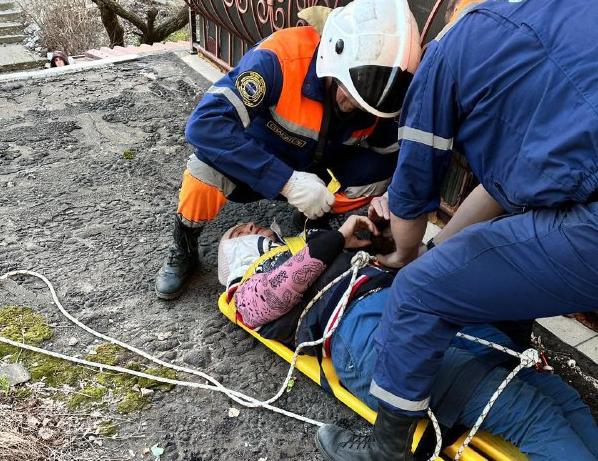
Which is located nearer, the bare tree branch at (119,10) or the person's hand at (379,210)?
the person's hand at (379,210)

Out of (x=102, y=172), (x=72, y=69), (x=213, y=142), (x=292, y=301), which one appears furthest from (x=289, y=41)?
(x=72, y=69)

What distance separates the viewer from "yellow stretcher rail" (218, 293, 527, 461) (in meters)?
2.04

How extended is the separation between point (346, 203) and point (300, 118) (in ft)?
1.95

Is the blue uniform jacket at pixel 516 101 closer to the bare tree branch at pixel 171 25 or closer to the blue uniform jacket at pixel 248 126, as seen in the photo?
the blue uniform jacket at pixel 248 126

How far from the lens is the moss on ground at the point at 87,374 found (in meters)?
2.38

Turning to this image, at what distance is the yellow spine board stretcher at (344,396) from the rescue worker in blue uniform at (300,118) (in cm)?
34

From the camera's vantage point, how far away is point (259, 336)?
2600 mm

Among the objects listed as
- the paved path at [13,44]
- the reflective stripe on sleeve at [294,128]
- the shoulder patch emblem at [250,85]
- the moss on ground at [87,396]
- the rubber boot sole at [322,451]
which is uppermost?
the shoulder patch emblem at [250,85]

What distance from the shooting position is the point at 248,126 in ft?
9.37

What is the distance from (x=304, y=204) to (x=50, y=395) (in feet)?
4.34

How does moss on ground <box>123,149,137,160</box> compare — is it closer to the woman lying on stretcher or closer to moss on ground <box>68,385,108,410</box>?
the woman lying on stretcher

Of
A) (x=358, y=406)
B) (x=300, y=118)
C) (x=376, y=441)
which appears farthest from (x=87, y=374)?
(x=300, y=118)

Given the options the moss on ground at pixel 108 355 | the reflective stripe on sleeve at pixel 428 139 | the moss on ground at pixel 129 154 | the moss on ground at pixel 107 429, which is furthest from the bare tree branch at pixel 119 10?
the reflective stripe on sleeve at pixel 428 139

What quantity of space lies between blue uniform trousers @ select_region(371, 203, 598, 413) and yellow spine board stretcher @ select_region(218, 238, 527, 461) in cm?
28
